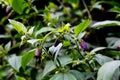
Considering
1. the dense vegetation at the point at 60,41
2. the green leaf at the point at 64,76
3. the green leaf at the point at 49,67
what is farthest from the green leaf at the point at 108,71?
the green leaf at the point at 49,67

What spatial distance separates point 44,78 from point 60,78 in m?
0.17

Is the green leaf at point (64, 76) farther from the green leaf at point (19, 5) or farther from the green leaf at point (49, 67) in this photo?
the green leaf at point (19, 5)

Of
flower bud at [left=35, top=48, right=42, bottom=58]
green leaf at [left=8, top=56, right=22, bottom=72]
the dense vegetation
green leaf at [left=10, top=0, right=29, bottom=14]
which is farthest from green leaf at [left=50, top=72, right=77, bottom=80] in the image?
green leaf at [left=10, top=0, right=29, bottom=14]

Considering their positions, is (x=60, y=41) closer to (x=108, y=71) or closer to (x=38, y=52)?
(x=38, y=52)

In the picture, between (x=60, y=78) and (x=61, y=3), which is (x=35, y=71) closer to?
(x=60, y=78)

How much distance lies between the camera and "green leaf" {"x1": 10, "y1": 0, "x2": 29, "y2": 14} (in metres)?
1.81

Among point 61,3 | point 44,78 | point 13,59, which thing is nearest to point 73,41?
point 44,78

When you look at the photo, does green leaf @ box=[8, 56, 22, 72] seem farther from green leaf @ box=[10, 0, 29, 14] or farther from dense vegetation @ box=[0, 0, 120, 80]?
green leaf @ box=[10, 0, 29, 14]

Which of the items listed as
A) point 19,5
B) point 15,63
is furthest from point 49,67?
point 19,5

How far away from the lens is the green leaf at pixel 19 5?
1.81 m

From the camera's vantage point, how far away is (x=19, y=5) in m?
1.81

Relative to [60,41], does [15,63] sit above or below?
below

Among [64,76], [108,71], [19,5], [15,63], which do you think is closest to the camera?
[108,71]

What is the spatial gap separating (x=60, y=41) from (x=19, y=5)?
52 cm
